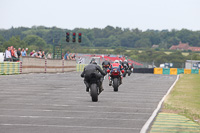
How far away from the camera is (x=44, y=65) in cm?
4278

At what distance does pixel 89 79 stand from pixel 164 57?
134989 millimetres

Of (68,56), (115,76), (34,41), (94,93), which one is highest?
(34,41)

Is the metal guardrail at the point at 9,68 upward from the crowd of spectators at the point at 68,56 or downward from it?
downward

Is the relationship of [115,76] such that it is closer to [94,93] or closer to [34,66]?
[94,93]

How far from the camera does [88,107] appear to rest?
14.9 m

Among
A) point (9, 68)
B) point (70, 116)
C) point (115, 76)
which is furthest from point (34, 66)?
point (70, 116)

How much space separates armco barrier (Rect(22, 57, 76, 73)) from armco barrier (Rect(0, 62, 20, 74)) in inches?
33.0

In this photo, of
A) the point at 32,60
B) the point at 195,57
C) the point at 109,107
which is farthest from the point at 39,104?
the point at 195,57

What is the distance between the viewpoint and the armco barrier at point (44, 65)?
38281 millimetres

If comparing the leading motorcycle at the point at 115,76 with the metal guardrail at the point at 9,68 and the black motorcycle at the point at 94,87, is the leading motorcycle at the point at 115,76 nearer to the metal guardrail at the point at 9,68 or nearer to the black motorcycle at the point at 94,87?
the black motorcycle at the point at 94,87

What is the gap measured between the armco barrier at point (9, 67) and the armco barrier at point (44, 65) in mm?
839

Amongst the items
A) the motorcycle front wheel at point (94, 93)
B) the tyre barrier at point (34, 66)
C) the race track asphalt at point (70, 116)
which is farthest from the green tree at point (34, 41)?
the race track asphalt at point (70, 116)

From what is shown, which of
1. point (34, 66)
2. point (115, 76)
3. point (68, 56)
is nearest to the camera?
point (115, 76)

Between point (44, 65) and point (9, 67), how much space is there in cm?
741
